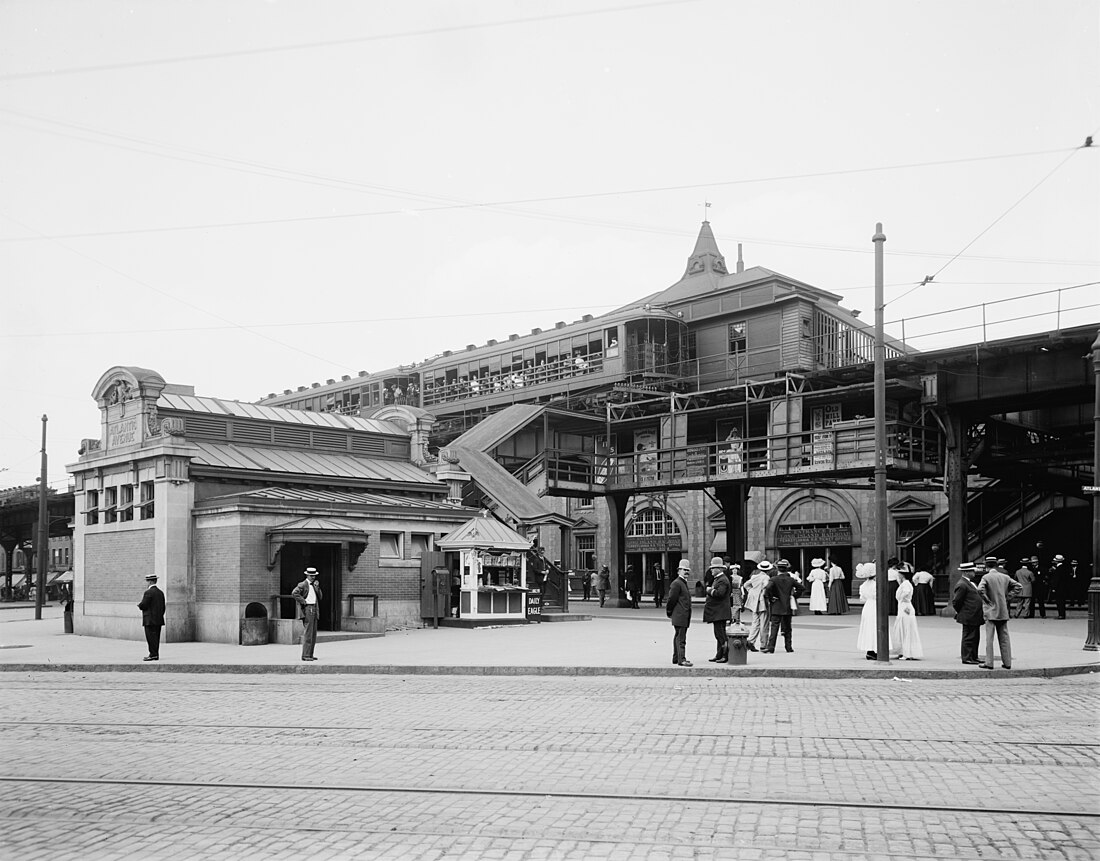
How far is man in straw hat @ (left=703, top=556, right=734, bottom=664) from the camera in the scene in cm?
1736

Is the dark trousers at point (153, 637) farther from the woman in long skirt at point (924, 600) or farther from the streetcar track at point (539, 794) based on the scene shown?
the woman in long skirt at point (924, 600)

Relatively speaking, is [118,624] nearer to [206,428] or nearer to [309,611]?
[206,428]

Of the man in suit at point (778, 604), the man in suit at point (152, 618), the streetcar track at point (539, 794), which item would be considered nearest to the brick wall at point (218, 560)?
the man in suit at point (152, 618)

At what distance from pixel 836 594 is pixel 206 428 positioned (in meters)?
19.1

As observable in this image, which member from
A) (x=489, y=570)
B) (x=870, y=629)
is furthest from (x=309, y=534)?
A: (x=870, y=629)

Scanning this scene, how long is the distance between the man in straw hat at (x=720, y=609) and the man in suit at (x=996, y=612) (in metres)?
3.97

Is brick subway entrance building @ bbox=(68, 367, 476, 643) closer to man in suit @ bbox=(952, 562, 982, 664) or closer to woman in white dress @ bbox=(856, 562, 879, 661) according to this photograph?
woman in white dress @ bbox=(856, 562, 879, 661)

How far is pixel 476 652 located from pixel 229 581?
6798 mm

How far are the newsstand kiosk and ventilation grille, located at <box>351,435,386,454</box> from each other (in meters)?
5.47

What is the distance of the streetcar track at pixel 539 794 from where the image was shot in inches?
290

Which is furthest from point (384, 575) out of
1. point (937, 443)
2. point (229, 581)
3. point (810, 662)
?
point (937, 443)

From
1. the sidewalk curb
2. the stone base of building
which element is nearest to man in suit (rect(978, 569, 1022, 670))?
the sidewalk curb

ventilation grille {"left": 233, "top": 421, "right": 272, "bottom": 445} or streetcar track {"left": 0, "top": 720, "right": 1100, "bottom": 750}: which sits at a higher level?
ventilation grille {"left": 233, "top": 421, "right": 272, "bottom": 445}

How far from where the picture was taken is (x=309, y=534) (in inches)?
924
